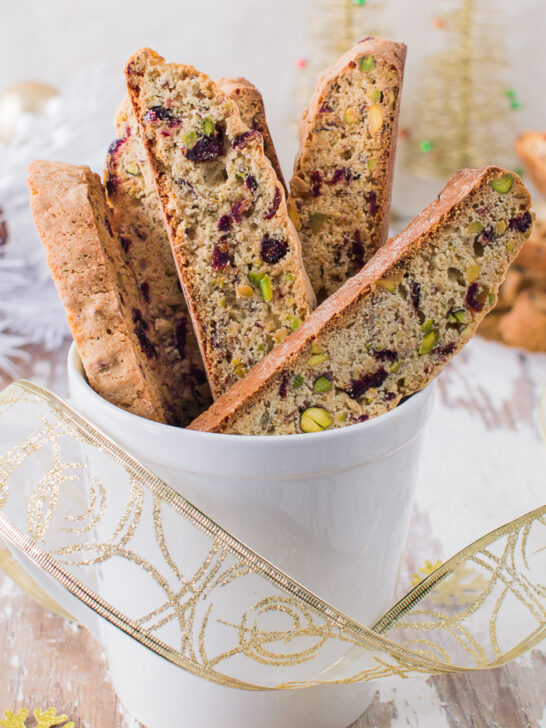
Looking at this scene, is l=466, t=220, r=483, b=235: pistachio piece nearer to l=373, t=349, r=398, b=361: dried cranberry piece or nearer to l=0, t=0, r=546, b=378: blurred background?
l=373, t=349, r=398, b=361: dried cranberry piece

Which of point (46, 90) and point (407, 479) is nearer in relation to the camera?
point (407, 479)

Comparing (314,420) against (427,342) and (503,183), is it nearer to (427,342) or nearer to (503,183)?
(427,342)

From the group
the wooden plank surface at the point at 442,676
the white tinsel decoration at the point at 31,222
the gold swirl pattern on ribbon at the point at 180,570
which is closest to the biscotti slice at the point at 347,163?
the gold swirl pattern on ribbon at the point at 180,570

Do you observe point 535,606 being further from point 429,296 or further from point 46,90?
point 46,90

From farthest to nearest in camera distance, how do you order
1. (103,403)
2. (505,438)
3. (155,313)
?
(505,438) < (155,313) < (103,403)

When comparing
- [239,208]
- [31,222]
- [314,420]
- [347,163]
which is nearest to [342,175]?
[347,163]

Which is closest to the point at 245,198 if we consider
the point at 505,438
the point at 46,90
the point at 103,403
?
the point at 103,403

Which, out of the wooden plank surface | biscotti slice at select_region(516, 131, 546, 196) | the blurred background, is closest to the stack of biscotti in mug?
the wooden plank surface
